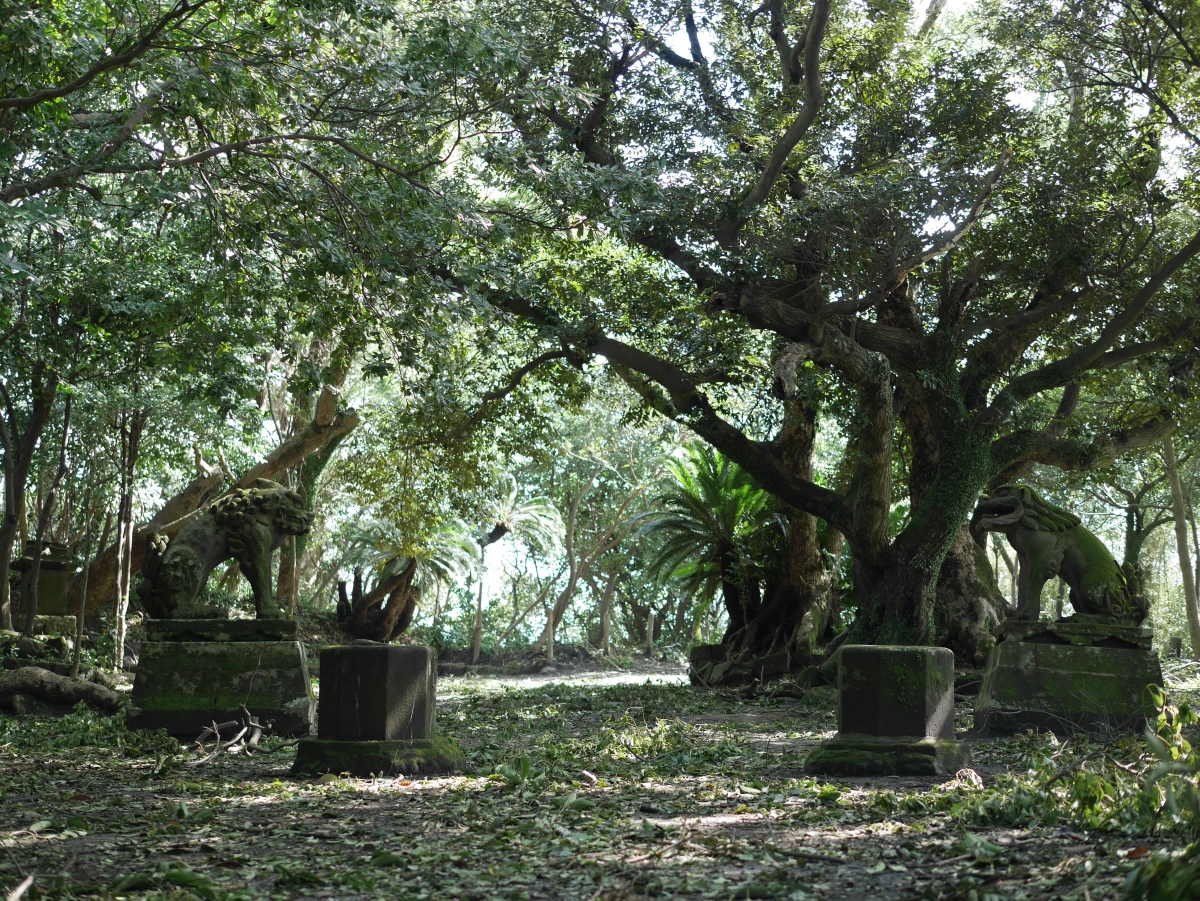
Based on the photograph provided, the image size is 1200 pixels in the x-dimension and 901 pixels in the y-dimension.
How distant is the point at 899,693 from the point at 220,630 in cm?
595

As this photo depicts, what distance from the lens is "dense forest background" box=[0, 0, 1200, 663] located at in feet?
28.0

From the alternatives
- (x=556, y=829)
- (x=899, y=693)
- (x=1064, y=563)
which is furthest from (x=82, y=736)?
(x=1064, y=563)

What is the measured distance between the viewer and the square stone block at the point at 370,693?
718 centimetres

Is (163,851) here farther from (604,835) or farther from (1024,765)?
(1024,765)

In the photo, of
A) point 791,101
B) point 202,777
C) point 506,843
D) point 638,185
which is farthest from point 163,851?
point 791,101

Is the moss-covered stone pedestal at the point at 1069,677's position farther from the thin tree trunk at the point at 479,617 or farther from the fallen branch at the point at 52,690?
the thin tree trunk at the point at 479,617

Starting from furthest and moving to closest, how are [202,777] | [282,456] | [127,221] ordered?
[282,456] → [127,221] → [202,777]

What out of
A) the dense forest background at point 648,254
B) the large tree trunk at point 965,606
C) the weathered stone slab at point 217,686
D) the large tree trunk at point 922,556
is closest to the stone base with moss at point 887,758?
the dense forest background at point 648,254

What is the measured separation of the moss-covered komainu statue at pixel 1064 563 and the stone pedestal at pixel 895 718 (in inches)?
122

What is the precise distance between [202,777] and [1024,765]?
19.4 ft

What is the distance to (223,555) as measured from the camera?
9.75m

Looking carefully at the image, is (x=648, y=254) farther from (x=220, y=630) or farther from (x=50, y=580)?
(x=50, y=580)

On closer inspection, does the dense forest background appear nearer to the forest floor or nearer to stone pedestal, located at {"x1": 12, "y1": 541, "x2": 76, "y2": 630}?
stone pedestal, located at {"x1": 12, "y1": 541, "x2": 76, "y2": 630}

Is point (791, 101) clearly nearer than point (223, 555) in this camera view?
No
